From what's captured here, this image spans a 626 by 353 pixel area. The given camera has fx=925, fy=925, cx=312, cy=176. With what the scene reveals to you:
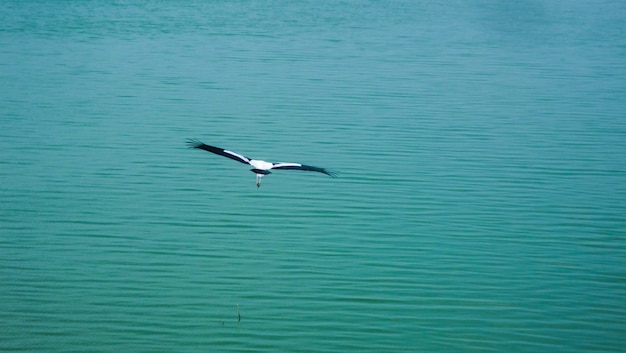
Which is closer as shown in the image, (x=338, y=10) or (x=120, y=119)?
(x=120, y=119)

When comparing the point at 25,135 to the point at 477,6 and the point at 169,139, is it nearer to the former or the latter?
the point at 169,139

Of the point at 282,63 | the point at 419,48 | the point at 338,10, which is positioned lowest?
the point at 282,63

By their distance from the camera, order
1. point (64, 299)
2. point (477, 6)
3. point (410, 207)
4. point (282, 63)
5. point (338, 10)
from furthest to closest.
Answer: point (477, 6)
point (338, 10)
point (282, 63)
point (410, 207)
point (64, 299)

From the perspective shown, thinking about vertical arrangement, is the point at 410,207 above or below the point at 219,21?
below

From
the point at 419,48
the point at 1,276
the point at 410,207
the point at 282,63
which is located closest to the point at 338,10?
the point at 419,48

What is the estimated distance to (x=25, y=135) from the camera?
682 inches

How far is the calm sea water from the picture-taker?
1059 centimetres

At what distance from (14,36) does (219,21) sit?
6.75 metres

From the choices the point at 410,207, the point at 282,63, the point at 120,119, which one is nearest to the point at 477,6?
the point at 282,63

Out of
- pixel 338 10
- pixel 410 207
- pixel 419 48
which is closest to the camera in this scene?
pixel 410 207

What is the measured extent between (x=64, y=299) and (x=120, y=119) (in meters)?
8.16

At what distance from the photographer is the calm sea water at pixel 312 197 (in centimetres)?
1059

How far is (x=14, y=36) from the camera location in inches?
1051

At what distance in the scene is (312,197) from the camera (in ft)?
47.9
